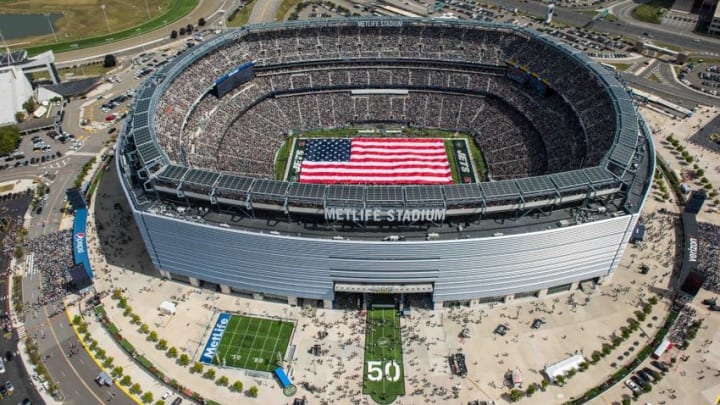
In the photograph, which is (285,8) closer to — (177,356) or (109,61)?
(109,61)

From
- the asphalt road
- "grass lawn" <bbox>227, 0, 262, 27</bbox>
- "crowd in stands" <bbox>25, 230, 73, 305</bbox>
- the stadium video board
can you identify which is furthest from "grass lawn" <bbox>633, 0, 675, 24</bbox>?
"crowd in stands" <bbox>25, 230, 73, 305</bbox>

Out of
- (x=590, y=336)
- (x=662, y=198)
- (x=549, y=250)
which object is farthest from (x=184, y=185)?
(x=662, y=198)

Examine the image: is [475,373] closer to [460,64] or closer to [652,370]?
[652,370]

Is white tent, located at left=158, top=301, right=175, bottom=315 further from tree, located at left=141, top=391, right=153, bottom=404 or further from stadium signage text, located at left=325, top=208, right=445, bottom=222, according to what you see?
stadium signage text, located at left=325, top=208, right=445, bottom=222

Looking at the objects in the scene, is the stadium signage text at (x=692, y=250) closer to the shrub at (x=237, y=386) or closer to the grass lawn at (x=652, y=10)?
the shrub at (x=237, y=386)

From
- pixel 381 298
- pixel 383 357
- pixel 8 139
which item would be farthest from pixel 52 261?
pixel 383 357

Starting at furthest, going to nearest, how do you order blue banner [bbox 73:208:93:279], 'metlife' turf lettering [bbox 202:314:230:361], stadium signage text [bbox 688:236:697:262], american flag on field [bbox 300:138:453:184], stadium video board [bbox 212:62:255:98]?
stadium video board [bbox 212:62:255:98] → american flag on field [bbox 300:138:453:184] → blue banner [bbox 73:208:93:279] → stadium signage text [bbox 688:236:697:262] → 'metlife' turf lettering [bbox 202:314:230:361]

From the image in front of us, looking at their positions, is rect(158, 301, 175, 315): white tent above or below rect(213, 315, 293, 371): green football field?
above
